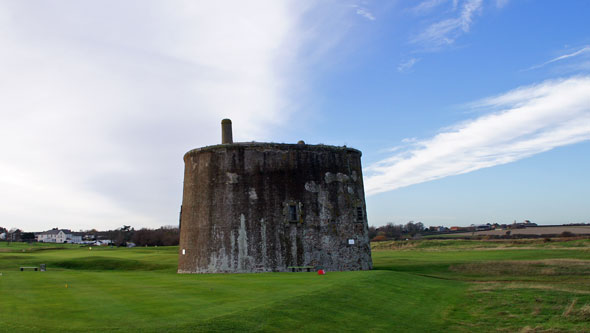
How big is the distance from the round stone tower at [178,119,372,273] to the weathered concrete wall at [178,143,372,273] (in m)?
0.06

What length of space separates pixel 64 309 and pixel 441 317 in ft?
33.6

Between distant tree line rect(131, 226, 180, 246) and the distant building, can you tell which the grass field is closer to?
distant tree line rect(131, 226, 180, 246)

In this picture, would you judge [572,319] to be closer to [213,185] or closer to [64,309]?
[64,309]

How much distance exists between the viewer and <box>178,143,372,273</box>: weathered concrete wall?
82.1 feet

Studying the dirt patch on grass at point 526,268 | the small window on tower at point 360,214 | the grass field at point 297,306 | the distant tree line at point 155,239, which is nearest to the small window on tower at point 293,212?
the small window on tower at point 360,214

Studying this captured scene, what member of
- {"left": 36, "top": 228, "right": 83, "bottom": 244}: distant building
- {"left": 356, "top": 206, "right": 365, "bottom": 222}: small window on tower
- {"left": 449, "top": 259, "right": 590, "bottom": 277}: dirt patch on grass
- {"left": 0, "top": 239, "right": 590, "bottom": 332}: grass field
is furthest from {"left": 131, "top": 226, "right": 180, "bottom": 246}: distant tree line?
{"left": 0, "top": 239, "right": 590, "bottom": 332}: grass field

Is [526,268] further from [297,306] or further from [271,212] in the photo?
[297,306]

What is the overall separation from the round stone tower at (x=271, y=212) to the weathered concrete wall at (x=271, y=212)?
0.06 metres

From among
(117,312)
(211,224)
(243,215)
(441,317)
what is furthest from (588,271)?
(117,312)

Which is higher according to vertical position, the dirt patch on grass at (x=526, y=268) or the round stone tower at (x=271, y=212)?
the round stone tower at (x=271, y=212)

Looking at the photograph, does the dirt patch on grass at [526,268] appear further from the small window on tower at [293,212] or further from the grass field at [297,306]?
the small window on tower at [293,212]

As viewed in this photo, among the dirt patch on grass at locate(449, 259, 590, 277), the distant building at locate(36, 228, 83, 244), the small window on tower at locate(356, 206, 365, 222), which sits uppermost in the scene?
the distant building at locate(36, 228, 83, 244)

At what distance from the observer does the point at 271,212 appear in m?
25.3

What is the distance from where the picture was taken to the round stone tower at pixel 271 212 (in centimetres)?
2502
